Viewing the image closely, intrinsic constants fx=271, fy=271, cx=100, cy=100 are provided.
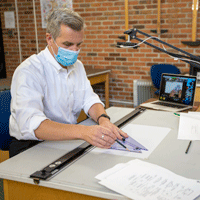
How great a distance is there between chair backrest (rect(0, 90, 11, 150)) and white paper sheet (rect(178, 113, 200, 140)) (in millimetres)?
1017

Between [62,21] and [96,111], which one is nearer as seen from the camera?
[62,21]

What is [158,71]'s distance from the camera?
3.38 metres

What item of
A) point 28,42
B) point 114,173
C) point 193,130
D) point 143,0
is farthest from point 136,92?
point 114,173

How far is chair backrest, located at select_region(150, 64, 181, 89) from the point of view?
3373mm

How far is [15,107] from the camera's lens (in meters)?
1.37

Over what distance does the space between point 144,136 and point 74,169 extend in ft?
1.51

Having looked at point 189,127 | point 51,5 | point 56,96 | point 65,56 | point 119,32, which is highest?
point 51,5

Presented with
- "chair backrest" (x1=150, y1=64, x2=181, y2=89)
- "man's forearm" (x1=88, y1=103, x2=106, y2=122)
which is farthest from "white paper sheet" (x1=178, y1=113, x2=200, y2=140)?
"chair backrest" (x1=150, y1=64, x2=181, y2=89)

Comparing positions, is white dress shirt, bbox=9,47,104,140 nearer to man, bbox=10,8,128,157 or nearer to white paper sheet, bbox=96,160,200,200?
man, bbox=10,8,128,157

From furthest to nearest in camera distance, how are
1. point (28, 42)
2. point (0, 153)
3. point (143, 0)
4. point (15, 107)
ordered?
1. point (28, 42)
2. point (143, 0)
3. point (0, 153)
4. point (15, 107)

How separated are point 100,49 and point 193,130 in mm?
2742

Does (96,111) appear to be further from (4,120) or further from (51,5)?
(51,5)

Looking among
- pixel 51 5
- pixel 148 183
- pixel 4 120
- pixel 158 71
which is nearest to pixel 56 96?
pixel 4 120

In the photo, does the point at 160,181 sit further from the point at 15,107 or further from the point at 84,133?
the point at 15,107
